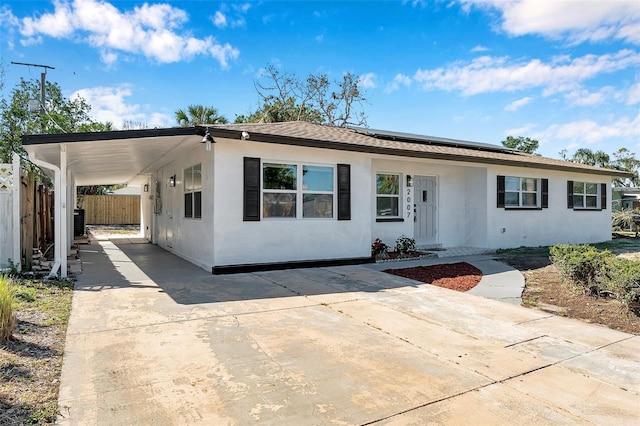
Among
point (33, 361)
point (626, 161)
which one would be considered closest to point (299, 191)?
point (33, 361)

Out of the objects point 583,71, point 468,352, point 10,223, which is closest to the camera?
point 468,352

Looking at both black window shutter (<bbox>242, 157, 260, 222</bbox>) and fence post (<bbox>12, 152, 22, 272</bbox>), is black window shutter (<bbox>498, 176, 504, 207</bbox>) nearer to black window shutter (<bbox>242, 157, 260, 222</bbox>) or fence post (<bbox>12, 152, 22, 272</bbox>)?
black window shutter (<bbox>242, 157, 260, 222</bbox>)

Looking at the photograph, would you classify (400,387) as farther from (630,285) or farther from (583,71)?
(583,71)

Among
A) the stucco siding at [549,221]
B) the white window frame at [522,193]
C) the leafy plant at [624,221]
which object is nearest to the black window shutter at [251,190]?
the stucco siding at [549,221]

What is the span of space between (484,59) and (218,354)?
13.6 meters

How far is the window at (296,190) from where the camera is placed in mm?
8664

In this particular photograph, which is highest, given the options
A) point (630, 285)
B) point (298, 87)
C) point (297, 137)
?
point (298, 87)

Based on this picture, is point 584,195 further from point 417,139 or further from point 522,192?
point 417,139

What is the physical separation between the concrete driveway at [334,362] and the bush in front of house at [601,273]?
3.07 feet

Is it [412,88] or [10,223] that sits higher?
[412,88]

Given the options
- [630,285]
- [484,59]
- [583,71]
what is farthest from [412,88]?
[630,285]

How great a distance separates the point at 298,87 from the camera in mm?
28047

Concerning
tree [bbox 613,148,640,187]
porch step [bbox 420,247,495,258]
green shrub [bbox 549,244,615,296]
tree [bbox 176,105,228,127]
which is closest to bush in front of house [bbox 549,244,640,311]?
green shrub [bbox 549,244,615,296]

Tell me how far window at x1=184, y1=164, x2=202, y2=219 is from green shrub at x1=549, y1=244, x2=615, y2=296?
7603 millimetres
